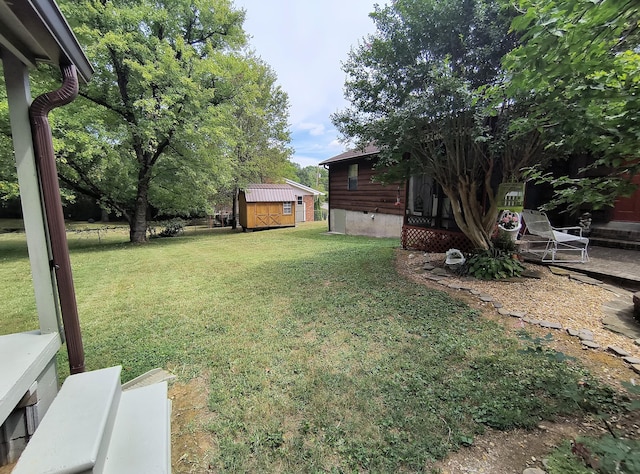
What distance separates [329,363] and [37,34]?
3.03 m

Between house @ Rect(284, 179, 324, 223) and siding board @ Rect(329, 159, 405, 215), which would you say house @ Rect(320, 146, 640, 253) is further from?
Result: house @ Rect(284, 179, 324, 223)

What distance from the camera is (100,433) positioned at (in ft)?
4.25

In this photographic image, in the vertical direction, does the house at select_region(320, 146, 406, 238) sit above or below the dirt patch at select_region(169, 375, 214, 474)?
above

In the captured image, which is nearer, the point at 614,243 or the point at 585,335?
the point at 585,335

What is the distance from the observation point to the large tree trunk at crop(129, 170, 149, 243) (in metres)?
10.7

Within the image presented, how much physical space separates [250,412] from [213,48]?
12778 millimetres

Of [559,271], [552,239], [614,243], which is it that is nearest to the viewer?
[559,271]

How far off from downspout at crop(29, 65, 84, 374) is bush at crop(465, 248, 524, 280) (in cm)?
522


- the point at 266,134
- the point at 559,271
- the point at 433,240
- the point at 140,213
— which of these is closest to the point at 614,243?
the point at 559,271

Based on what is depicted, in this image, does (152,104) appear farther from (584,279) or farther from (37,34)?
(584,279)

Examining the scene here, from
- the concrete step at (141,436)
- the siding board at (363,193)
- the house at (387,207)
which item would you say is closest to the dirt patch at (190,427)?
the concrete step at (141,436)

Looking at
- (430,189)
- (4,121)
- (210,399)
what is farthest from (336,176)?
(210,399)

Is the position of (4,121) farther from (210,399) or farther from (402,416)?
(402,416)

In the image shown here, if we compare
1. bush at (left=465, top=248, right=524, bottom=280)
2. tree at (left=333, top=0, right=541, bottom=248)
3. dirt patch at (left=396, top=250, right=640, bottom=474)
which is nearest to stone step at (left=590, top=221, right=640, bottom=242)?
dirt patch at (left=396, top=250, right=640, bottom=474)
